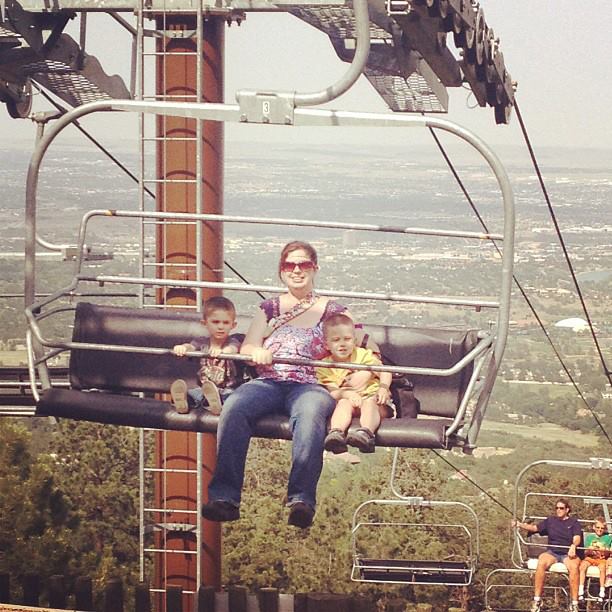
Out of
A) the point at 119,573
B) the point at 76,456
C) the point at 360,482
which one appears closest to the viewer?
the point at 119,573

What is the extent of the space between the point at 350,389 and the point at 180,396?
387 mm

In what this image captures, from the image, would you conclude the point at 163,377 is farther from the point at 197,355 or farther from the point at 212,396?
the point at 197,355

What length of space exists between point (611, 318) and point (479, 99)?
42751 millimetres

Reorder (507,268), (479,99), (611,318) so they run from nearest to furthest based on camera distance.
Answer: (507,268) → (479,99) → (611,318)

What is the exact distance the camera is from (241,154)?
4775cm

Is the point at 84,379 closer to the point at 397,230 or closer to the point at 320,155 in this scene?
the point at 397,230

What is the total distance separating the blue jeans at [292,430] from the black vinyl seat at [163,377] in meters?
0.04

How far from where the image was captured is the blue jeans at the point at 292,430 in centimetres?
324

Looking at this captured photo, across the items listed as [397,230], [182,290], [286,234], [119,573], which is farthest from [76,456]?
[397,230]

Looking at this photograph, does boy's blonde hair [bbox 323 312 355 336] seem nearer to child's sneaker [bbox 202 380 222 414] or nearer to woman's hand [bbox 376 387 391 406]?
woman's hand [bbox 376 387 391 406]

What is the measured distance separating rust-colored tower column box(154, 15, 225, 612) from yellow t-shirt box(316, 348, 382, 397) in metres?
1.23

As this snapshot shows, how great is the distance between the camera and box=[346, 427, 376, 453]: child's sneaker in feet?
10.7

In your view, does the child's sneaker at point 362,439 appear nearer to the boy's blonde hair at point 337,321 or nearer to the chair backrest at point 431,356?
the boy's blonde hair at point 337,321

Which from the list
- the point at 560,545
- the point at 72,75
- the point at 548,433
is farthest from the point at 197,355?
the point at 548,433
